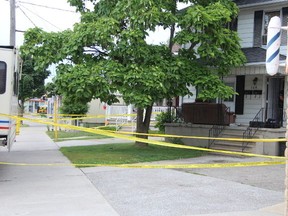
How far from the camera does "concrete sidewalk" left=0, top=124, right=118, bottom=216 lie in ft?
22.8

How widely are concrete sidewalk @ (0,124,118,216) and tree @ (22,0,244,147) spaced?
2.80 metres

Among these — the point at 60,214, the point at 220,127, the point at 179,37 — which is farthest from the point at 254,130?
the point at 60,214

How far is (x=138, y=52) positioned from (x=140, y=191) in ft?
18.2

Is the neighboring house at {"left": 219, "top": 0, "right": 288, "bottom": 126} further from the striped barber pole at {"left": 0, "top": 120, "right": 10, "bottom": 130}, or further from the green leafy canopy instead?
the striped barber pole at {"left": 0, "top": 120, "right": 10, "bottom": 130}

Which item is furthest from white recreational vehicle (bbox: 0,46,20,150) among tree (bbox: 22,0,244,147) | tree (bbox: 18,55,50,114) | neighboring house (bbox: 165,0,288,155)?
tree (bbox: 18,55,50,114)

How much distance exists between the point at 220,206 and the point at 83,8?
10697mm

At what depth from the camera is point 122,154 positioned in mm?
14086

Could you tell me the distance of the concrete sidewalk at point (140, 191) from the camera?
6992 millimetres

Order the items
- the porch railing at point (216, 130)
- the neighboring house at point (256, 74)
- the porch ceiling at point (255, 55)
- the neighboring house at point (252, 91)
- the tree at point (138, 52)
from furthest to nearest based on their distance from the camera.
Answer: the neighboring house at point (256, 74) < the porch railing at point (216, 130) < the porch ceiling at point (255, 55) < the neighboring house at point (252, 91) < the tree at point (138, 52)

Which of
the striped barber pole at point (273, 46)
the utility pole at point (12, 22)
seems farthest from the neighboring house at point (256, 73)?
the utility pole at point (12, 22)

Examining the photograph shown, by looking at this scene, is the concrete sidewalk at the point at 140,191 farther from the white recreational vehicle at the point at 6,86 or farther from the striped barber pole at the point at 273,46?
the striped barber pole at the point at 273,46

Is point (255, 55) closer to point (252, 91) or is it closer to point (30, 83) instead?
point (252, 91)

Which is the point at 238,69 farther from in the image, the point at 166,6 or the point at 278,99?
the point at 166,6

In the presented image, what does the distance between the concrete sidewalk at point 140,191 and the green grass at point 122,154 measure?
149 centimetres
